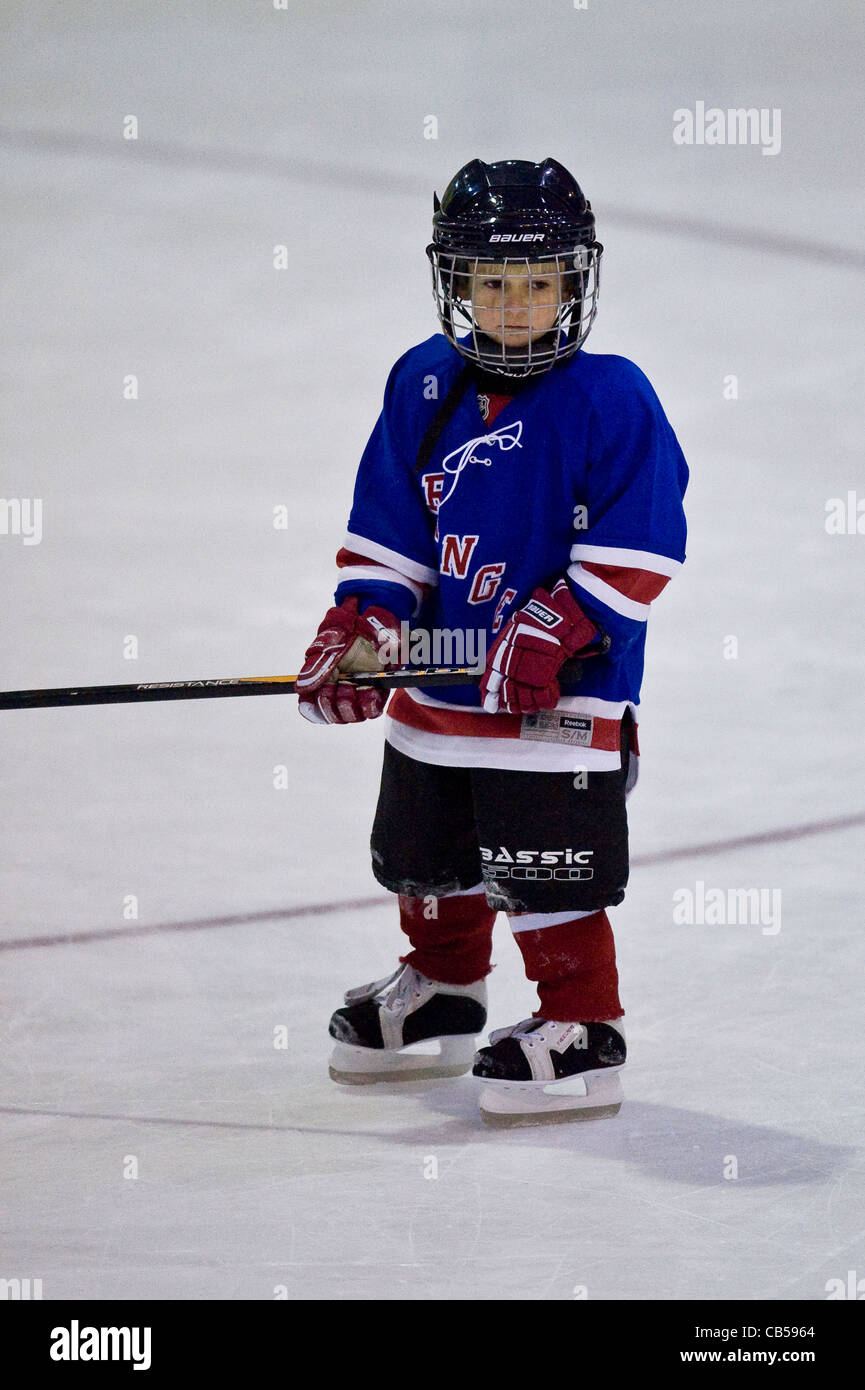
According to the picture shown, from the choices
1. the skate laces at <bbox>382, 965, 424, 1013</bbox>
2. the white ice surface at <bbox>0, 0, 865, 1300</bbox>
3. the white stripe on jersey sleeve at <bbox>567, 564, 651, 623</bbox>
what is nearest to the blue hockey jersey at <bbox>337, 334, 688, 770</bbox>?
the white stripe on jersey sleeve at <bbox>567, 564, 651, 623</bbox>

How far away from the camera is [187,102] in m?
5.12

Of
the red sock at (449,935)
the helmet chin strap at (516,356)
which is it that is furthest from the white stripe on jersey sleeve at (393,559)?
the red sock at (449,935)

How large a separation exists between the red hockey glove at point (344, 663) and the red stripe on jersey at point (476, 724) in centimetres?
8

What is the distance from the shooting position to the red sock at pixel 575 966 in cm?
203

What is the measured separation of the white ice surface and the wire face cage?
0.88 meters

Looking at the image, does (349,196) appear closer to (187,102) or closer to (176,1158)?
(187,102)

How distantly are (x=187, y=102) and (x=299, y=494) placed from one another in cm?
→ 185

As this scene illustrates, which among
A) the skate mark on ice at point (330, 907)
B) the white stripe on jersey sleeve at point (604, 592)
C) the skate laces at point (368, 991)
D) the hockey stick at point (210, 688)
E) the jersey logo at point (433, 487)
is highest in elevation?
the jersey logo at point (433, 487)

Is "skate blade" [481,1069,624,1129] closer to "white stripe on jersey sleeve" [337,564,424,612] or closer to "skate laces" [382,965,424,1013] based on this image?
"skate laces" [382,965,424,1013]

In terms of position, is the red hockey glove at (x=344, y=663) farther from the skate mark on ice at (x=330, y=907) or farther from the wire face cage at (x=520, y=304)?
the skate mark on ice at (x=330, y=907)

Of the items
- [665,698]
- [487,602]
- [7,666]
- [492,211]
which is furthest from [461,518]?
[7,666]

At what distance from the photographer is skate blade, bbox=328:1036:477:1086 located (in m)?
2.14

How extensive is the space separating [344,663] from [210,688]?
16 cm

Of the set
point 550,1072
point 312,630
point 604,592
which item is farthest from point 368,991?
point 312,630
